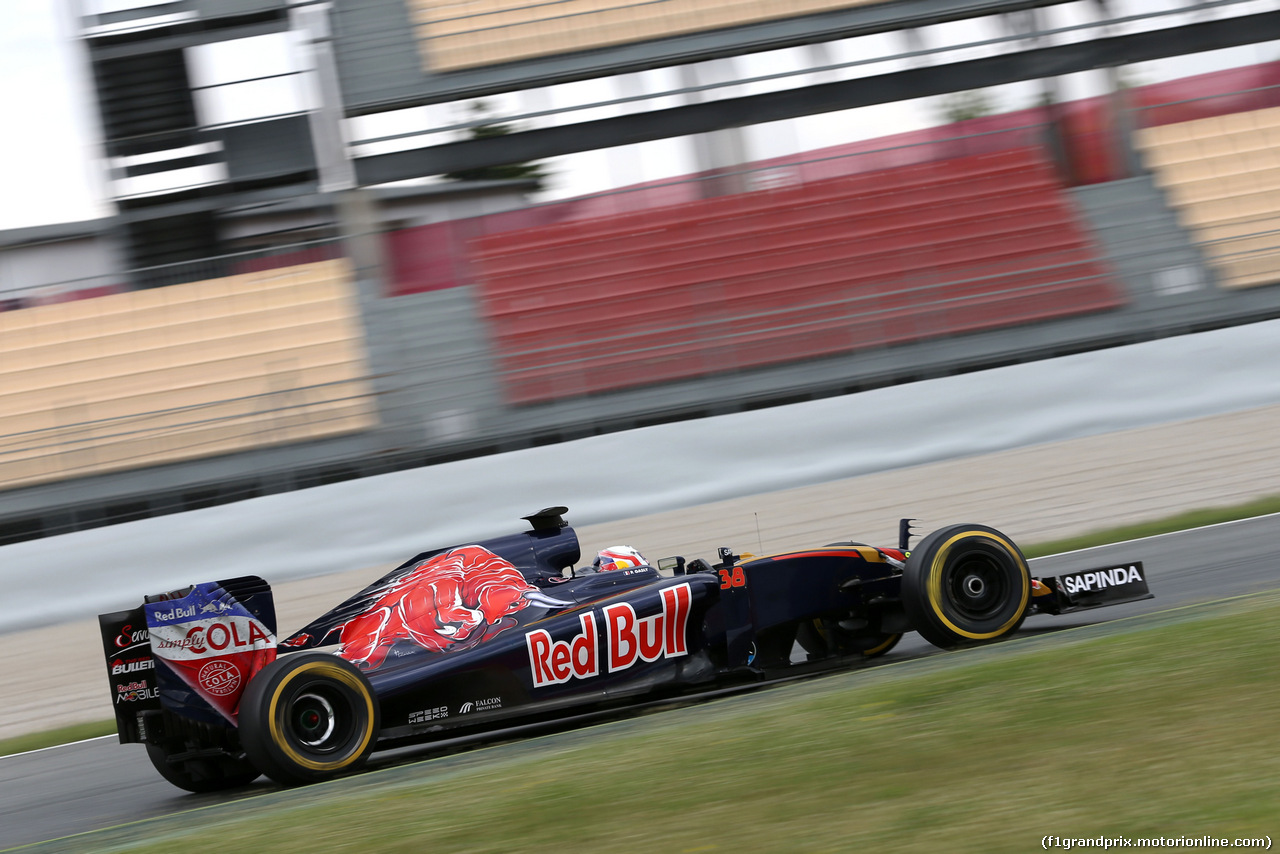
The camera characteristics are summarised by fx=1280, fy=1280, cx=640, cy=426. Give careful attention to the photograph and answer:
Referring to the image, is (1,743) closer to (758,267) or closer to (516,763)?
(516,763)

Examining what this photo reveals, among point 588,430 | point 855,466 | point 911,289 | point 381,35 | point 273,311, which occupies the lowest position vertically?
point 855,466

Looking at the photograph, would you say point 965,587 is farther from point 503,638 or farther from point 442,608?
point 442,608

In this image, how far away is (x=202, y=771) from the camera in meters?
5.63

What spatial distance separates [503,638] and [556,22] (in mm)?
10599

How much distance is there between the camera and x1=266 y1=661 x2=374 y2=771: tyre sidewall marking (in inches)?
201

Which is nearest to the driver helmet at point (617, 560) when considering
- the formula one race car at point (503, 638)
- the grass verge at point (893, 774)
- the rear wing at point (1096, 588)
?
the formula one race car at point (503, 638)

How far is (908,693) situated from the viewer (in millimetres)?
4648

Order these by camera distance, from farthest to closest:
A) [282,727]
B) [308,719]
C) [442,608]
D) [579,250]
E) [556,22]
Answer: [556,22]
[579,250]
[442,608]
[308,719]
[282,727]

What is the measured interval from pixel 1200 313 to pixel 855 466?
365 cm

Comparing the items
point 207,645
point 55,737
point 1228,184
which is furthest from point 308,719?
point 1228,184

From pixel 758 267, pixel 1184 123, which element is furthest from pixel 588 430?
pixel 1184 123

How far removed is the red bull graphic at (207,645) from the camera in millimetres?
5316

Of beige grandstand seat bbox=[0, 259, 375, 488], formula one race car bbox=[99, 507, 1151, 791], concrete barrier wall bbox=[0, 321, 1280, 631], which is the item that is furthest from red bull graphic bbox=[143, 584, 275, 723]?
beige grandstand seat bbox=[0, 259, 375, 488]

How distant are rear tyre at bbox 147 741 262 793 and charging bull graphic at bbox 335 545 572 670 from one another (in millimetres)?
708
